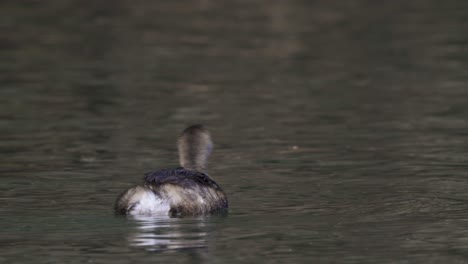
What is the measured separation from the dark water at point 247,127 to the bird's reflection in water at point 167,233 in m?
0.03

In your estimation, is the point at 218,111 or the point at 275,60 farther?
the point at 275,60

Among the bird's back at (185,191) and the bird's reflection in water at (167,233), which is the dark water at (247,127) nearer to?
the bird's reflection in water at (167,233)

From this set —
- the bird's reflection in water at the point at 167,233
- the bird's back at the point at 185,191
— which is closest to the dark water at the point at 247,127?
the bird's reflection in water at the point at 167,233

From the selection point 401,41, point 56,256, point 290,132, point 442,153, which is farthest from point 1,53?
point 56,256

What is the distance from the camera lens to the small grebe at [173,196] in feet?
36.0

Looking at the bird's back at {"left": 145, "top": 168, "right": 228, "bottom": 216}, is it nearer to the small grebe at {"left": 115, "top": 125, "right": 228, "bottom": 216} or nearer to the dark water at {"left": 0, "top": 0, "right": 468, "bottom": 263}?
the small grebe at {"left": 115, "top": 125, "right": 228, "bottom": 216}

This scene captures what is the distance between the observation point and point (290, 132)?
1567 centimetres

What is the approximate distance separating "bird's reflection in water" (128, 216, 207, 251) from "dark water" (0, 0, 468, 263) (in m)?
0.03

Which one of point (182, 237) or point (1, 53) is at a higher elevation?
point (1, 53)

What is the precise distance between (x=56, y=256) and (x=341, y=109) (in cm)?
777

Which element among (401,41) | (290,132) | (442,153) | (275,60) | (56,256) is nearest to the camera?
(56,256)

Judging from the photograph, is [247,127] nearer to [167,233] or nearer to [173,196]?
[173,196]

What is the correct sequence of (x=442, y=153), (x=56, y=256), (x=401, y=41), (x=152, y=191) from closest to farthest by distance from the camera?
(x=56, y=256), (x=152, y=191), (x=442, y=153), (x=401, y=41)

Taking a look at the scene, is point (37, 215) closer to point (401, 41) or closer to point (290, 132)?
point (290, 132)
